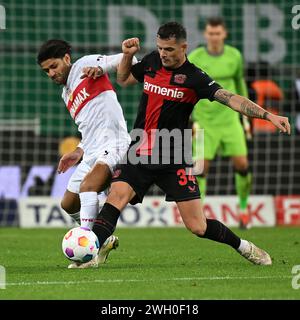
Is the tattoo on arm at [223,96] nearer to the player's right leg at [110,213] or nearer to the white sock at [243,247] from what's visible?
the player's right leg at [110,213]

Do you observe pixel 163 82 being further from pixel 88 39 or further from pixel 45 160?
pixel 88 39

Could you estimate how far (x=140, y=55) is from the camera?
1752 centimetres

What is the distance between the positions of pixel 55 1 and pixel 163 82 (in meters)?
10.8

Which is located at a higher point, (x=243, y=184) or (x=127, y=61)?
(x=127, y=61)

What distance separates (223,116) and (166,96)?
203 inches

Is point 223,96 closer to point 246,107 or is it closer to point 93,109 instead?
point 246,107

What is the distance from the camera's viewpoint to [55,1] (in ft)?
61.9

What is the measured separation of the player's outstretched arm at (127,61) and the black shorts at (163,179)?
0.75m

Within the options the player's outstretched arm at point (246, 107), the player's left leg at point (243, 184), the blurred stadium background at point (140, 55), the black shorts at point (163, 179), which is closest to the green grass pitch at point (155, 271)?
the black shorts at point (163, 179)

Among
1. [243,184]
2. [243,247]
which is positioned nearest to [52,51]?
[243,247]

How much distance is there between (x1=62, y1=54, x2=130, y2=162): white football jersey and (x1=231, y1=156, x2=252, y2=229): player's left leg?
4562mm

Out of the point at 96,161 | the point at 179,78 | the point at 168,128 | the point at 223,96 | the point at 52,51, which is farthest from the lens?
the point at 96,161

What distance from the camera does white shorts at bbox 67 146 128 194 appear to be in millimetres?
8812
